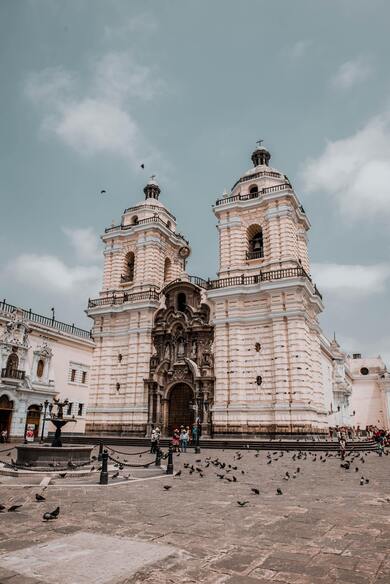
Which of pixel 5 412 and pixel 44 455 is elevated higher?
pixel 5 412

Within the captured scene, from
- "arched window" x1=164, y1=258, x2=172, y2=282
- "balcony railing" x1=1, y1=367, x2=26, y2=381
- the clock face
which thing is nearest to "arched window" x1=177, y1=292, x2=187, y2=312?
"arched window" x1=164, y1=258, x2=172, y2=282

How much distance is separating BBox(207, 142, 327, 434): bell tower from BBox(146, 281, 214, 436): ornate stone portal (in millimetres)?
996

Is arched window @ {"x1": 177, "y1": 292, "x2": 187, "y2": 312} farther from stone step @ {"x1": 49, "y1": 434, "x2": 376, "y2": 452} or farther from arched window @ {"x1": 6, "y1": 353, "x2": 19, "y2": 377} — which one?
arched window @ {"x1": 6, "y1": 353, "x2": 19, "y2": 377}

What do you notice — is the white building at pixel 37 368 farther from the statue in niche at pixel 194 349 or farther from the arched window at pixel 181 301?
the statue in niche at pixel 194 349

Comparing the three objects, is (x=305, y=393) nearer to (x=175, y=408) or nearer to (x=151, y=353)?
(x=175, y=408)

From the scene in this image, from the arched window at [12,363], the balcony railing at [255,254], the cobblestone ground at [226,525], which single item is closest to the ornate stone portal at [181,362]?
the balcony railing at [255,254]

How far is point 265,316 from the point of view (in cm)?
2862

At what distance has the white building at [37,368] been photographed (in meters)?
26.9

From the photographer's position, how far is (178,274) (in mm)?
38969

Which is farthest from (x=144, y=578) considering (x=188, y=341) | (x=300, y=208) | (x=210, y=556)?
(x=300, y=208)

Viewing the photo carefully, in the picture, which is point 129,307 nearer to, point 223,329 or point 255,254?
point 223,329

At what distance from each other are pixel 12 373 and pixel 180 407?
39.5ft

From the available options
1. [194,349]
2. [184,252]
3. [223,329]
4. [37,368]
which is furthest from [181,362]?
[184,252]

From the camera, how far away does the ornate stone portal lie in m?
29.7
